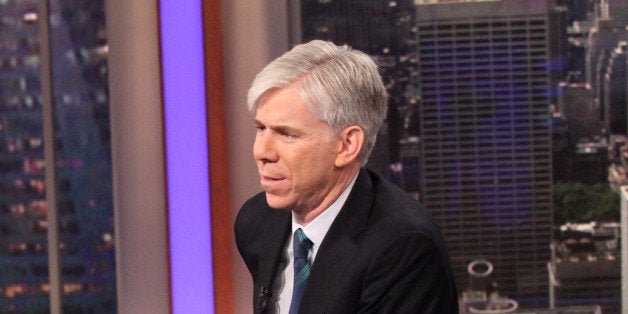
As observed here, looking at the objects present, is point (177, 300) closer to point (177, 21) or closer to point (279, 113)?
point (177, 21)

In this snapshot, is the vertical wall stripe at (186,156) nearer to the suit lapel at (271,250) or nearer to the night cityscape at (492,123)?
the night cityscape at (492,123)

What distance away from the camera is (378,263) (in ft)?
4.68

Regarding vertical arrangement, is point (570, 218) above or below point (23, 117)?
below

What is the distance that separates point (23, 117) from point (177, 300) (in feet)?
4.13

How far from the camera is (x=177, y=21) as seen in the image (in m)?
3.38

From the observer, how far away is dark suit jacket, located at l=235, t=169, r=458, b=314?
1.41 metres

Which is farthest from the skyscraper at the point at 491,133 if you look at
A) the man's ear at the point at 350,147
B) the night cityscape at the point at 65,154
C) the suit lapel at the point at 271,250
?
the man's ear at the point at 350,147

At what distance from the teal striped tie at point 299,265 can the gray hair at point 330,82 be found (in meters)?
0.20

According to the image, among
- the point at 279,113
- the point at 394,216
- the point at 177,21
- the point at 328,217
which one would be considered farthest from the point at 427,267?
the point at 177,21

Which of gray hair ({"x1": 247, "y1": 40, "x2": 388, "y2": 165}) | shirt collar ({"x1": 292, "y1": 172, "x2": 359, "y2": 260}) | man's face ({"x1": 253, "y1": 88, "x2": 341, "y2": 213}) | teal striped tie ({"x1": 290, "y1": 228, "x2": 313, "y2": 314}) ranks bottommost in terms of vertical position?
teal striped tie ({"x1": 290, "y1": 228, "x2": 313, "y2": 314})

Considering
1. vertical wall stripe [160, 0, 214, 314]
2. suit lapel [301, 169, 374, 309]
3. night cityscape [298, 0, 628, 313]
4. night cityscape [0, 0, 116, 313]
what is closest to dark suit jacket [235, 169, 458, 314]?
suit lapel [301, 169, 374, 309]

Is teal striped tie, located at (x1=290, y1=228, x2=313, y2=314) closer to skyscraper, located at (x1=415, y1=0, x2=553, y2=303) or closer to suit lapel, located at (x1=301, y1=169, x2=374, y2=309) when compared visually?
suit lapel, located at (x1=301, y1=169, x2=374, y2=309)

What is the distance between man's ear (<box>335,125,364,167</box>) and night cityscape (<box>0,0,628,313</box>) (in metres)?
2.05

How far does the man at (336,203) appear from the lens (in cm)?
142
